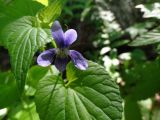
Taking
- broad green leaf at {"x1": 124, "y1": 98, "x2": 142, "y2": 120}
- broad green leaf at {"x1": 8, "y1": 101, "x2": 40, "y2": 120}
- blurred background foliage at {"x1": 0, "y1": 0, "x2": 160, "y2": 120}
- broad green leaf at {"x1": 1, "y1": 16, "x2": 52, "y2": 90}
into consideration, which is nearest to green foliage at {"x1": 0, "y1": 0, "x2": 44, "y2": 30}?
blurred background foliage at {"x1": 0, "y1": 0, "x2": 160, "y2": 120}

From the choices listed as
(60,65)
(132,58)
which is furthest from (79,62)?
(132,58)

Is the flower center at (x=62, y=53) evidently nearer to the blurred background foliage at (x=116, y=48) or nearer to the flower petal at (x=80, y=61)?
the flower petal at (x=80, y=61)

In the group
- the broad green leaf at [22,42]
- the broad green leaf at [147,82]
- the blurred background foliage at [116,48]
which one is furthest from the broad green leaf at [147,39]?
the broad green leaf at [22,42]

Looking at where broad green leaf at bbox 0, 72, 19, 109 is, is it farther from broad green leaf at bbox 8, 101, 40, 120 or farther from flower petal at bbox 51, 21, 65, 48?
flower petal at bbox 51, 21, 65, 48

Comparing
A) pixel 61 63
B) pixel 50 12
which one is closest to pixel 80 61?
pixel 61 63

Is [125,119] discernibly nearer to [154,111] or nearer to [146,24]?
[154,111]

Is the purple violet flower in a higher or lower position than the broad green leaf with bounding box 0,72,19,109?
higher
